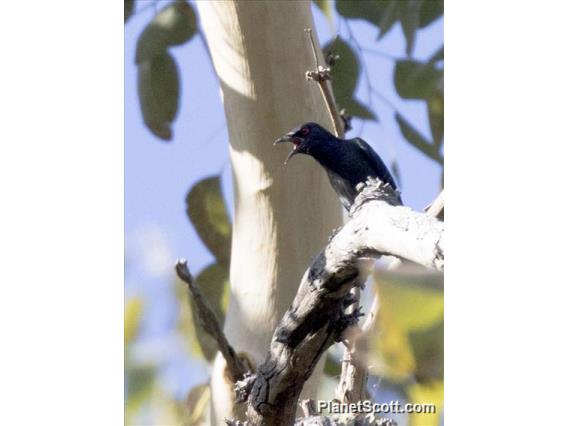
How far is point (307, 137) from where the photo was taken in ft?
4.01

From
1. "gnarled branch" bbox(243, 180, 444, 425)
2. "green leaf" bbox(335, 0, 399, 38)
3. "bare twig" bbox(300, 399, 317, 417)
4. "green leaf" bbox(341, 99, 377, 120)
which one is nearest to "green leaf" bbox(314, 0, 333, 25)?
"green leaf" bbox(335, 0, 399, 38)

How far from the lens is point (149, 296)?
1.28 m

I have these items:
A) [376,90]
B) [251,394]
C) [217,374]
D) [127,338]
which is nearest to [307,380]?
[251,394]

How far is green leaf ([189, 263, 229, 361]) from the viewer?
126 centimetres

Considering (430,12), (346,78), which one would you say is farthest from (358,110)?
(430,12)

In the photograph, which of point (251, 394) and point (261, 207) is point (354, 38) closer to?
point (261, 207)

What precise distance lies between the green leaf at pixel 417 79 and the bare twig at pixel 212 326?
359 millimetres

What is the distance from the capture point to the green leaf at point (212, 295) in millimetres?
1260

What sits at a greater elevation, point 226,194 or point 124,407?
point 226,194

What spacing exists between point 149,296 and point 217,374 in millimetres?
136

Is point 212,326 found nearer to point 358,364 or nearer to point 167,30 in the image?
point 358,364

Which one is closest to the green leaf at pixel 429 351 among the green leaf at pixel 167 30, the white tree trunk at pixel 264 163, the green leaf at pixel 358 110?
the white tree trunk at pixel 264 163

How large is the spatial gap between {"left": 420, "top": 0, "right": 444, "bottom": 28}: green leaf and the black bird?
0.59ft

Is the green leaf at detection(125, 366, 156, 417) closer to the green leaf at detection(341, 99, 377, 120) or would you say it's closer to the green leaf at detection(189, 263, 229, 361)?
the green leaf at detection(189, 263, 229, 361)
